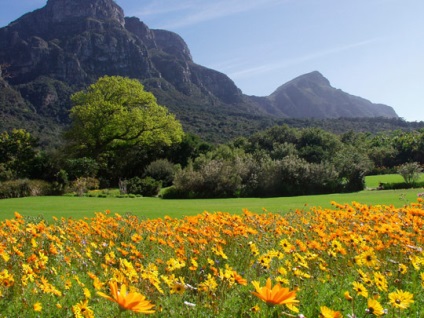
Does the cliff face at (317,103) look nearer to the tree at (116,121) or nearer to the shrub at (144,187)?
the tree at (116,121)

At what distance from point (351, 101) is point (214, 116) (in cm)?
12806

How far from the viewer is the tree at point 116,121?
32.6m

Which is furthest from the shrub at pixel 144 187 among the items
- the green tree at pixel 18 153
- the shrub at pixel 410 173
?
the shrub at pixel 410 173

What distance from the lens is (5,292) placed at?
3113 millimetres

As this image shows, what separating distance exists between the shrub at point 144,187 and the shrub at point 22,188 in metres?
5.32

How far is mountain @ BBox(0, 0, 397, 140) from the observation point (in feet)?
225

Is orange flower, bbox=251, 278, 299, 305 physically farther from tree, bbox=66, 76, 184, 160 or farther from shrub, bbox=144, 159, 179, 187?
tree, bbox=66, 76, 184, 160

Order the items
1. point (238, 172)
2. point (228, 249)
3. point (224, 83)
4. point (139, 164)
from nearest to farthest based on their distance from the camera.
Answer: point (228, 249) < point (238, 172) < point (139, 164) < point (224, 83)

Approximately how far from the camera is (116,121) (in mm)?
32656

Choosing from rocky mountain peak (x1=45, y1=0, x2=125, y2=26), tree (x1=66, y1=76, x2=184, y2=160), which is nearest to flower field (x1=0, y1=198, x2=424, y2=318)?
tree (x1=66, y1=76, x2=184, y2=160)

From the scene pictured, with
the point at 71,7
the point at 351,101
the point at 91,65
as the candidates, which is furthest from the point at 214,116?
the point at 351,101

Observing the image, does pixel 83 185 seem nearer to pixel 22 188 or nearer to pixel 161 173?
pixel 22 188

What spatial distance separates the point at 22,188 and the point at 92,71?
7789 centimetres

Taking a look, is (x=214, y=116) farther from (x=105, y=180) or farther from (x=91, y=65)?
(x=105, y=180)
